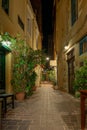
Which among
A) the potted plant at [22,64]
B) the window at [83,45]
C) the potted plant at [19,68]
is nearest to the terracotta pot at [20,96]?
the potted plant at [19,68]

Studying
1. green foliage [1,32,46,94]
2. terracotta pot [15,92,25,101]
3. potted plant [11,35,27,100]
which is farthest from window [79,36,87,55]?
terracotta pot [15,92,25,101]

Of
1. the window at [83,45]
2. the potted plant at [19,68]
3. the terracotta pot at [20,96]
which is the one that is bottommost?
the terracotta pot at [20,96]

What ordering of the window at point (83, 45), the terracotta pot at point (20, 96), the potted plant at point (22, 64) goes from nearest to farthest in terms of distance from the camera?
the window at point (83, 45), the terracotta pot at point (20, 96), the potted plant at point (22, 64)

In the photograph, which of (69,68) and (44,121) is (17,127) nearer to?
(44,121)

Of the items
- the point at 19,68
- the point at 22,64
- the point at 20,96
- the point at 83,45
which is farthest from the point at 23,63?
the point at 83,45

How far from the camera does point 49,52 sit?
40.8 m

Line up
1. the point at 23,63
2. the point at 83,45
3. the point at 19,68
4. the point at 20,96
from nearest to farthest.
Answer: the point at 83,45 < the point at 20,96 < the point at 23,63 < the point at 19,68

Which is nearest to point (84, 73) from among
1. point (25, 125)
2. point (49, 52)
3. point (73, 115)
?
point (73, 115)

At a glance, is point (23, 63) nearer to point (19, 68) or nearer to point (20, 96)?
point (19, 68)

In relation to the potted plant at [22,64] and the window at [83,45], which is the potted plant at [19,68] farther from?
the window at [83,45]

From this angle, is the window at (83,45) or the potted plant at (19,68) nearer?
the window at (83,45)

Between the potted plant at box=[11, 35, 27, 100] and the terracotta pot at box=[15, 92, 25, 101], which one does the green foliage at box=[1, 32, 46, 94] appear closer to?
the potted plant at box=[11, 35, 27, 100]

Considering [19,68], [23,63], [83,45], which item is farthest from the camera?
[19,68]

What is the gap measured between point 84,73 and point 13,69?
432cm
